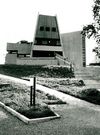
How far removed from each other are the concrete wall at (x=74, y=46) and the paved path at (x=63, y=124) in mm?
47653

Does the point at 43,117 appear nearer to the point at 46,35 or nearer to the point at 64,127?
the point at 64,127

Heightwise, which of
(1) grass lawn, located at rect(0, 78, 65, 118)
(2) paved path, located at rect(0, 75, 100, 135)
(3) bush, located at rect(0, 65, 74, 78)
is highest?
(3) bush, located at rect(0, 65, 74, 78)

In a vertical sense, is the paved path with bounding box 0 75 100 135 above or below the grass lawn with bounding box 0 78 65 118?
below

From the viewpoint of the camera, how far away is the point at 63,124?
11289 mm

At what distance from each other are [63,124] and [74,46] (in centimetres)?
5309

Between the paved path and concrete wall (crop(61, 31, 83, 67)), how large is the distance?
47653 mm

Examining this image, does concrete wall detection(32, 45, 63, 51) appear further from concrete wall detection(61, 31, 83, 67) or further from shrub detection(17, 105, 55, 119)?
shrub detection(17, 105, 55, 119)

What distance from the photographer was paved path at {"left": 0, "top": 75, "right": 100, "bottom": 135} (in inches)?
397

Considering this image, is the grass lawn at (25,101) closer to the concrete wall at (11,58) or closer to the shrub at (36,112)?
the shrub at (36,112)

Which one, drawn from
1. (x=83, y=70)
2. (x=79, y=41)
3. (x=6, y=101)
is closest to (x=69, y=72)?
(x=83, y=70)

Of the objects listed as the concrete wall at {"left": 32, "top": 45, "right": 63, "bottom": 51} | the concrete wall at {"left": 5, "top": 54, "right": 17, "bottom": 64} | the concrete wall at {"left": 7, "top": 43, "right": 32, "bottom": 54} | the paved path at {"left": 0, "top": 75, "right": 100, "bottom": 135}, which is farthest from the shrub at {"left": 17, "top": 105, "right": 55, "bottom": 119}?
the concrete wall at {"left": 7, "top": 43, "right": 32, "bottom": 54}

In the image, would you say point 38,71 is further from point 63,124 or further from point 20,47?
point 63,124

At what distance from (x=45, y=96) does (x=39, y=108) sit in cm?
397

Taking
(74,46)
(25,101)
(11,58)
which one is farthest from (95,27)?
(74,46)
